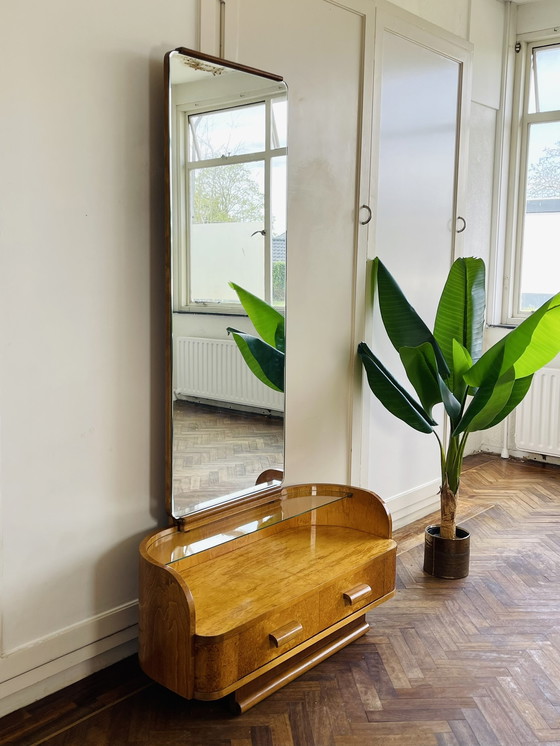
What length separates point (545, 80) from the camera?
4.87m

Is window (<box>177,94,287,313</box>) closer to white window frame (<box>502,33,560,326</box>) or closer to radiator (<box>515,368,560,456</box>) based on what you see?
radiator (<box>515,368,560,456</box>)

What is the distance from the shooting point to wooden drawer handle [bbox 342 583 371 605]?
2418mm

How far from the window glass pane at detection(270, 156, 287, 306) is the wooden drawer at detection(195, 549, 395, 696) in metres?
1.06

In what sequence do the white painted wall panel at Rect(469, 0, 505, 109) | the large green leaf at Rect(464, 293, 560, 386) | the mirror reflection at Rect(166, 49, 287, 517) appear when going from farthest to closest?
the white painted wall panel at Rect(469, 0, 505, 109), the large green leaf at Rect(464, 293, 560, 386), the mirror reflection at Rect(166, 49, 287, 517)

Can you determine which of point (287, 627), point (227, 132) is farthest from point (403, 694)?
point (227, 132)

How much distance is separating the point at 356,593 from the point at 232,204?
1413 millimetres

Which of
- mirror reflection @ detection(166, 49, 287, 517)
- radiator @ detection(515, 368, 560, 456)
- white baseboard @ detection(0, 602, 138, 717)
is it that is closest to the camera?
white baseboard @ detection(0, 602, 138, 717)

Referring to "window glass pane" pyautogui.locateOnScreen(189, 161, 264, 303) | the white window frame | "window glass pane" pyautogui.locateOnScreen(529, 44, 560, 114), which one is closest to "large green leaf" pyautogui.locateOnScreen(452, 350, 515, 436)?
"window glass pane" pyautogui.locateOnScreen(189, 161, 264, 303)

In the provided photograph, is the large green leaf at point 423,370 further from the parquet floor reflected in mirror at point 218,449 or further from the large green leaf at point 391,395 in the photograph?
the parquet floor reflected in mirror at point 218,449

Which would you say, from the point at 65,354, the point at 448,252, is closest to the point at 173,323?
the point at 65,354

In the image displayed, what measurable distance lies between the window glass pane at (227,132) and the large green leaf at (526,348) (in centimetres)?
119

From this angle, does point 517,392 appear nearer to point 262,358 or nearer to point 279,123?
point 262,358

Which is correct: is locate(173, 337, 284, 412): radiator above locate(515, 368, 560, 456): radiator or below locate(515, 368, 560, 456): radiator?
above

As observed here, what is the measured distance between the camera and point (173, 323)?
7.64 ft
